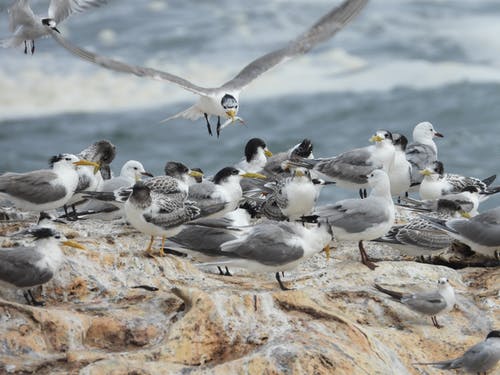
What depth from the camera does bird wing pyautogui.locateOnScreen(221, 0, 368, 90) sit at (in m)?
13.0

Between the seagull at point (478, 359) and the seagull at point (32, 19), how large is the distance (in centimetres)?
741

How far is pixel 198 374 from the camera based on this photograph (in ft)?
23.2

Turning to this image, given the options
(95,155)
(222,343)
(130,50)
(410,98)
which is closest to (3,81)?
(130,50)

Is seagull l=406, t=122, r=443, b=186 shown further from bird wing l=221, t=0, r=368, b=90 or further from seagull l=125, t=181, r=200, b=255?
seagull l=125, t=181, r=200, b=255

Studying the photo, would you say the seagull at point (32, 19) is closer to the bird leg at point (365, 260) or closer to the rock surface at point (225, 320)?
the rock surface at point (225, 320)

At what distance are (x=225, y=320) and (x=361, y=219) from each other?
230cm

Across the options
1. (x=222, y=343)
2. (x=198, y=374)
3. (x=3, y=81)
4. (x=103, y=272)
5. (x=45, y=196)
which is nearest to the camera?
(x=198, y=374)

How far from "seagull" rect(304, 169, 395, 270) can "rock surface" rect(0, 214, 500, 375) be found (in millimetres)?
237

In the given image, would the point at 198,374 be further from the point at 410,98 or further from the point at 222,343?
the point at 410,98

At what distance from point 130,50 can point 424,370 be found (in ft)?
89.9

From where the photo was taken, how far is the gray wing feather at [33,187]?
404 inches

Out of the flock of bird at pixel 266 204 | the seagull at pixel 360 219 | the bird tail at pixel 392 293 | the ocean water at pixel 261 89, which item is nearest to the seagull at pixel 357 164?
the flock of bird at pixel 266 204

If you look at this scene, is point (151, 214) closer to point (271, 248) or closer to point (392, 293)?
point (271, 248)

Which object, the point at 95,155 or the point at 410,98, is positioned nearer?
the point at 95,155
